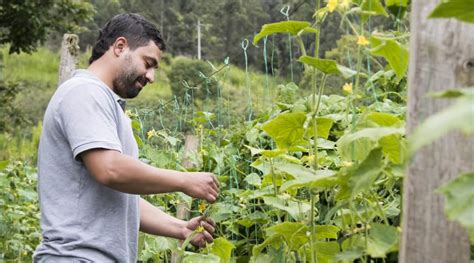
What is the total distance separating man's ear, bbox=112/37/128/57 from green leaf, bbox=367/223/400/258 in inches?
46.9

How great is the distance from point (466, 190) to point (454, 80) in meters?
0.35

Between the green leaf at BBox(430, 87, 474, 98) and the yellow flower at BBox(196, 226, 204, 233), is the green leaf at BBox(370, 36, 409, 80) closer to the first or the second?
the green leaf at BBox(430, 87, 474, 98)

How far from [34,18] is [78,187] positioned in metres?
11.5

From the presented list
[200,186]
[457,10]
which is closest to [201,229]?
[200,186]

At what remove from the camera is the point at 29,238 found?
190 inches

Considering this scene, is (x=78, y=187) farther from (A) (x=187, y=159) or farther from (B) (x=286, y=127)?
(A) (x=187, y=159)

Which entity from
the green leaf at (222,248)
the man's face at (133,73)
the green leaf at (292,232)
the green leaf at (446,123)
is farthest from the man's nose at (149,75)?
the green leaf at (446,123)

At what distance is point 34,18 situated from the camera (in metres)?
13.3

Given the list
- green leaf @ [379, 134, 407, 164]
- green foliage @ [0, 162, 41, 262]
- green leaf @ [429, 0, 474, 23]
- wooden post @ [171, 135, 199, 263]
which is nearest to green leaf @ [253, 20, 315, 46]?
green leaf @ [379, 134, 407, 164]

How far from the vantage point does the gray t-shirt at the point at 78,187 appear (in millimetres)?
2275

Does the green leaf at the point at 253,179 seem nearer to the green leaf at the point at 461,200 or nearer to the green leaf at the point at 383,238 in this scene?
the green leaf at the point at 383,238

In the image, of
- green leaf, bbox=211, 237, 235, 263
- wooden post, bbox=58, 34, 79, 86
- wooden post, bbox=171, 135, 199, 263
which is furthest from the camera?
wooden post, bbox=58, 34, 79, 86

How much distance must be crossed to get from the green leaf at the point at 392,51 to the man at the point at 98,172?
73 centimetres

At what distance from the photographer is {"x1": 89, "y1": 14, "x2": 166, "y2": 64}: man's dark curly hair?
8.50 feet
